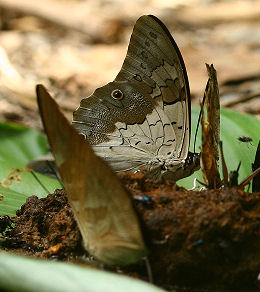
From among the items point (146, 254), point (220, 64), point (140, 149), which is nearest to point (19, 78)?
point (220, 64)

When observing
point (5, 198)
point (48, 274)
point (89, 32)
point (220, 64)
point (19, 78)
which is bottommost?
point (48, 274)

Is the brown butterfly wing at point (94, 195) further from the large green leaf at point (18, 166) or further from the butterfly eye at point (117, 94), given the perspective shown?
the butterfly eye at point (117, 94)

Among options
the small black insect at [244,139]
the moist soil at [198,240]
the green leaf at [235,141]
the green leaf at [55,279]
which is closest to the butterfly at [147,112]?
the green leaf at [235,141]

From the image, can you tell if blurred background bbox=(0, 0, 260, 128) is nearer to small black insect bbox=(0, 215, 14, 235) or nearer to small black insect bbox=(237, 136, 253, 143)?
small black insect bbox=(237, 136, 253, 143)

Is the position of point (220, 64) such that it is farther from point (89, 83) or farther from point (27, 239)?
point (27, 239)

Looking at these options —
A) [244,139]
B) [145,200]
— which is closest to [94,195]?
[145,200]

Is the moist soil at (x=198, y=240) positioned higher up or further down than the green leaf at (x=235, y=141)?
further down

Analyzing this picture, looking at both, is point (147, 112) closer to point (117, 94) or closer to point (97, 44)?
point (117, 94)
